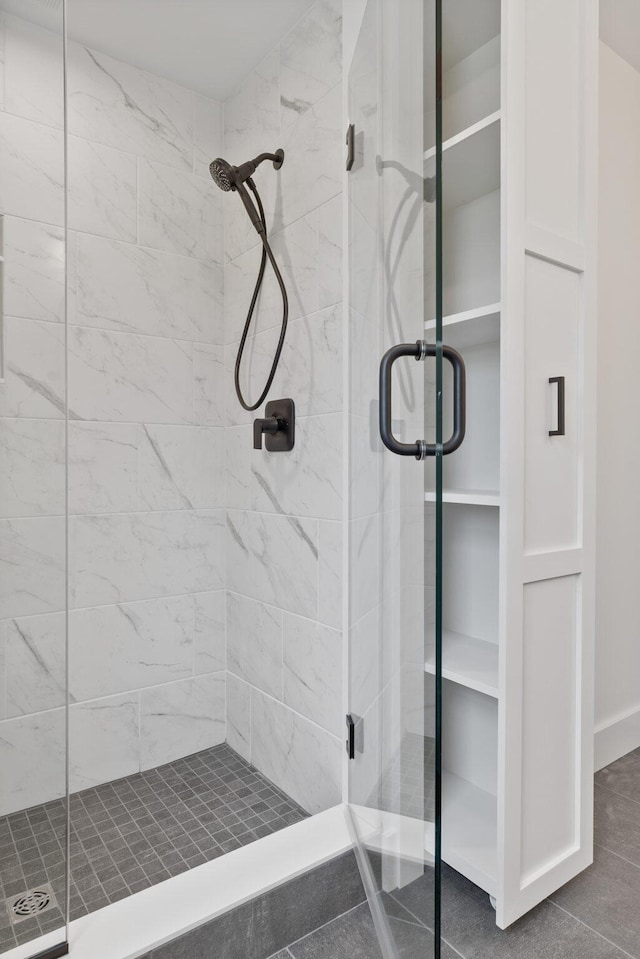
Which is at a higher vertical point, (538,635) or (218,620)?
(538,635)

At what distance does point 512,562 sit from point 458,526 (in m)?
0.36

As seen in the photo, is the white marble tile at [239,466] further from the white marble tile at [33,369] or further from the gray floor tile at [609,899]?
the gray floor tile at [609,899]

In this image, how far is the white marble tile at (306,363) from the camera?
4.57 feet

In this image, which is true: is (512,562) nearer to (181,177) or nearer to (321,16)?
(321,16)

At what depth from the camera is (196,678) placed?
1796mm

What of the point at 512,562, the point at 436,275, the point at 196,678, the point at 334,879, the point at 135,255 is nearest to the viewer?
the point at 436,275

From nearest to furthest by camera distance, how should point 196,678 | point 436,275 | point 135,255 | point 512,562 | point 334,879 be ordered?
point 436,275 < point 512,562 < point 334,879 < point 135,255 < point 196,678

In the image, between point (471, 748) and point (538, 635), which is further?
point (471, 748)

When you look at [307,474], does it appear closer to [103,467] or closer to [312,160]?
[103,467]

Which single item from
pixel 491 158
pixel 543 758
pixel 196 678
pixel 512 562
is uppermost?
pixel 491 158

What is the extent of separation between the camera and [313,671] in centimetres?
145

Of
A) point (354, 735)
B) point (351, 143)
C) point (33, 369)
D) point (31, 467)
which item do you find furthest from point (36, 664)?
point (351, 143)

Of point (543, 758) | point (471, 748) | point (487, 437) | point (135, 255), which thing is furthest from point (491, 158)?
point (471, 748)

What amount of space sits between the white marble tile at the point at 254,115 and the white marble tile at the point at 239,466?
0.82 meters
